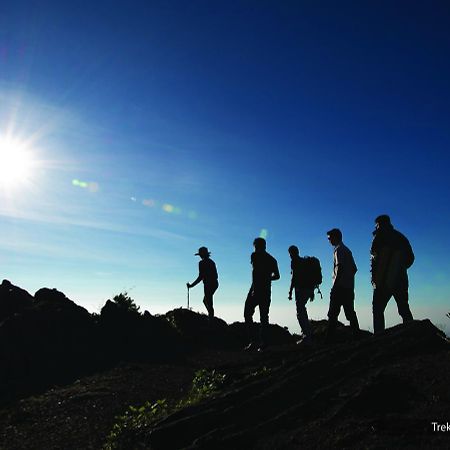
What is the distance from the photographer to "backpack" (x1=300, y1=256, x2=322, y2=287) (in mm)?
12906

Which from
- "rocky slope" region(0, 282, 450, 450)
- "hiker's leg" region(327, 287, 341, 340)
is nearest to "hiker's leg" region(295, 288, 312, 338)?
"rocky slope" region(0, 282, 450, 450)

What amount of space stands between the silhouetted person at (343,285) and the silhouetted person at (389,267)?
0.53m

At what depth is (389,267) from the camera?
10289 millimetres

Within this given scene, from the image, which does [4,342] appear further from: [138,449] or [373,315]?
[373,315]

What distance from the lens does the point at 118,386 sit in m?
11.0

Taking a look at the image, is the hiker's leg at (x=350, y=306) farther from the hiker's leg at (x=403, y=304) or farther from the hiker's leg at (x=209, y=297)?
the hiker's leg at (x=209, y=297)

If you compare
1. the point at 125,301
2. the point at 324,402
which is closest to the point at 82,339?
the point at 125,301

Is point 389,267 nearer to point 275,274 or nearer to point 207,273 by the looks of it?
point 275,274

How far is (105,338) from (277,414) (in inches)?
493

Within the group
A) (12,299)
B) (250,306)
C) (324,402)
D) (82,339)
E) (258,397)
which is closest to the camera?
(324,402)

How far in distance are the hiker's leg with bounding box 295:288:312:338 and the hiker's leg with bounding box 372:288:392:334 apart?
2.58 meters

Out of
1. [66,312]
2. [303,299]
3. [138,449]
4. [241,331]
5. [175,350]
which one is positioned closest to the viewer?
[138,449]

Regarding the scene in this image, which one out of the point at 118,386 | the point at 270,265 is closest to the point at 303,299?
the point at 270,265

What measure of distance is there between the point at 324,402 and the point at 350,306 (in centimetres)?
546
